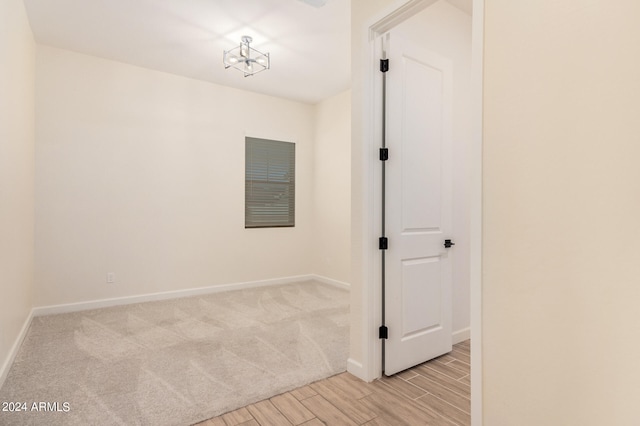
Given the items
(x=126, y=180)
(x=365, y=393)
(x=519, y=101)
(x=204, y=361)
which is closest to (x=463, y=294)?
(x=365, y=393)

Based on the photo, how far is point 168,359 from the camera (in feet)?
8.70

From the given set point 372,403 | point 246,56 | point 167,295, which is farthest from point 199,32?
point 372,403

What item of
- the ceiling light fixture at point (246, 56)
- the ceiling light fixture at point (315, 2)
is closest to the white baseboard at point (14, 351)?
the ceiling light fixture at point (246, 56)

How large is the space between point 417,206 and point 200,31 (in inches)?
110

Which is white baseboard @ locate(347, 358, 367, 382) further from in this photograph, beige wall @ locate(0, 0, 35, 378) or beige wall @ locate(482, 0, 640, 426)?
beige wall @ locate(0, 0, 35, 378)

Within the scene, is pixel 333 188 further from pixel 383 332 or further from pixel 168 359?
pixel 168 359

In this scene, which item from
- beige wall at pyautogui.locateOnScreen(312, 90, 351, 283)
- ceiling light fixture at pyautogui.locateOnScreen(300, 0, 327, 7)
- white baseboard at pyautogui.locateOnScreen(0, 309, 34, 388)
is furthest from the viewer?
beige wall at pyautogui.locateOnScreen(312, 90, 351, 283)

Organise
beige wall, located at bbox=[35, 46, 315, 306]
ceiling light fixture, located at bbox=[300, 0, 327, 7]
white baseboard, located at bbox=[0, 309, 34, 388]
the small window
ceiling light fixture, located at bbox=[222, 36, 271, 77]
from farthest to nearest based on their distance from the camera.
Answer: the small window
beige wall, located at bbox=[35, 46, 315, 306]
ceiling light fixture, located at bbox=[222, 36, 271, 77]
ceiling light fixture, located at bbox=[300, 0, 327, 7]
white baseboard, located at bbox=[0, 309, 34, 388]

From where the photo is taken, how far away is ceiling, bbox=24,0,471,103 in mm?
2959

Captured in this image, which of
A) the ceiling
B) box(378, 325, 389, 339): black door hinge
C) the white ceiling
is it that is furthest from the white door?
the white ceiling

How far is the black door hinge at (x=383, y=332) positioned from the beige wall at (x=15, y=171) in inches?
102

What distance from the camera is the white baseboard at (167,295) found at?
3.79 metres

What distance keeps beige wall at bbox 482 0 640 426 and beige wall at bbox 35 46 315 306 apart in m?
4.08

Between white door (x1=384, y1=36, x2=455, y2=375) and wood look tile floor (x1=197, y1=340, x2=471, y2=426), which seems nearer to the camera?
wood look tile floor (x1=197, y1=340, x2=471, y2=426)
